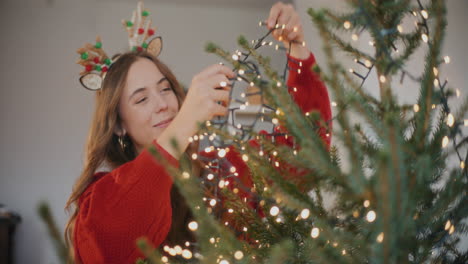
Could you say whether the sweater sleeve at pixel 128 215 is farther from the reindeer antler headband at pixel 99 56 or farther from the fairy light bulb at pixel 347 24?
the reindeer antler headband at pixel 99 56

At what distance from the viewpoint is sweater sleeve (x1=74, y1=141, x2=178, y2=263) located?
82 cm

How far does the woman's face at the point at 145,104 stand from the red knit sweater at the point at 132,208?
0.35m

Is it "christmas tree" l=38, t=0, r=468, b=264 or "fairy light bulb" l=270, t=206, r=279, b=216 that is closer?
"christmas tree" l=38, t=0, r=468, b=264

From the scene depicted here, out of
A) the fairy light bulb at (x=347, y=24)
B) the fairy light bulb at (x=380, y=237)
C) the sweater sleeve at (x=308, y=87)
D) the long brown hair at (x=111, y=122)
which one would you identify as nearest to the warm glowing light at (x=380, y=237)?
the fairy light bulb at (x=380, y=237)

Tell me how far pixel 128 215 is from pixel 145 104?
0.47 m

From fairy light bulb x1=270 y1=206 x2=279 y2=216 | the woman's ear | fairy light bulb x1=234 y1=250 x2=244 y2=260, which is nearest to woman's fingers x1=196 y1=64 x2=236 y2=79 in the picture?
fairy light bulb x1=270 y1=206 x2=279 y2=216

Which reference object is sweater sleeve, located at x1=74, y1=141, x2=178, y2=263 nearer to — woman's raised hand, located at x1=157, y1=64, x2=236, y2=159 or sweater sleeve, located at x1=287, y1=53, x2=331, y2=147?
woman's raised hand, located at x1=157, y1=64, x2=236, y2=159

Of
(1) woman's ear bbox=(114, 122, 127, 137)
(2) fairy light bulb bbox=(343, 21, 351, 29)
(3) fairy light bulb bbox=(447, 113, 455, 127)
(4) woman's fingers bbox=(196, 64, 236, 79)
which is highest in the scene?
(2) fairy light bulb bbox=(343, 21, 351, 29)

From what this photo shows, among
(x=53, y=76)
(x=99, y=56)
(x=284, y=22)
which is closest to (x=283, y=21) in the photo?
(x=284, y=22)

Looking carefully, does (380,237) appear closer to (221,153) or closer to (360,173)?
(360,173)

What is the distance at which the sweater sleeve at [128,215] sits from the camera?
0.82m

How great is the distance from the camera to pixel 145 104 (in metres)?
1.25

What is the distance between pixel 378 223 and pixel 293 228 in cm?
23

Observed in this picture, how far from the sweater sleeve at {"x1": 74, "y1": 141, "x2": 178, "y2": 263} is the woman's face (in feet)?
1.16
